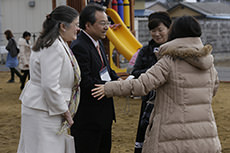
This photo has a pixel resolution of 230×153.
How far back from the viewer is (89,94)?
10.8 feet

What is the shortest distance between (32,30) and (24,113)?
1994 centimetres

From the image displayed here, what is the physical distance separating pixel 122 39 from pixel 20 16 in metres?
13.8

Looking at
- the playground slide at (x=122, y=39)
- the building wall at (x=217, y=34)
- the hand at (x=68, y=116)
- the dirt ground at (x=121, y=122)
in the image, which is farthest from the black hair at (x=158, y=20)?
the building wall at (x=217, y=34)

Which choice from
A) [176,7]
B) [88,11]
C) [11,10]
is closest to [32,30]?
[11,10]

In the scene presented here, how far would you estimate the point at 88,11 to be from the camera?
3.35 m

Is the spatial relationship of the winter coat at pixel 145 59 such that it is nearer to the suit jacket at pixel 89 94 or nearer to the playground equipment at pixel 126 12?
the suit jacket at pixel 89 94

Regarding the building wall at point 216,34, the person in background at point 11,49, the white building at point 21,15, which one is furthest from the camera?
the white building at point 21,15

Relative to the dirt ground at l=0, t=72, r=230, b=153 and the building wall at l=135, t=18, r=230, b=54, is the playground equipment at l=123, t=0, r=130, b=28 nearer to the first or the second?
the dirt ground at l=0, t=72, r=230, b=153

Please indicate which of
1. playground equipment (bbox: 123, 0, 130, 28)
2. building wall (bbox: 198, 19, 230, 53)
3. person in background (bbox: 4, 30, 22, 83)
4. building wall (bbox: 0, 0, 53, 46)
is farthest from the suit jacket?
building wall (bbox: 0, 0, 53, 46)

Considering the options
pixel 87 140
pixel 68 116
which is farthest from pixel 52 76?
pixel 87 140

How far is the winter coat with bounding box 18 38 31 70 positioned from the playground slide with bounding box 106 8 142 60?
9.40 ft

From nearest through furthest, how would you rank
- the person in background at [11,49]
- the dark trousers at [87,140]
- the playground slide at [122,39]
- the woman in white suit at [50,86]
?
the woman in white suit at [50,86], the dark trousers at [87,140], the playground slide at [122,39], the person in background at [11,49]

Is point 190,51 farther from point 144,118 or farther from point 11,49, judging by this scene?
point 11,49

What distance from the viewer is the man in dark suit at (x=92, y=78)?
3.30 m
